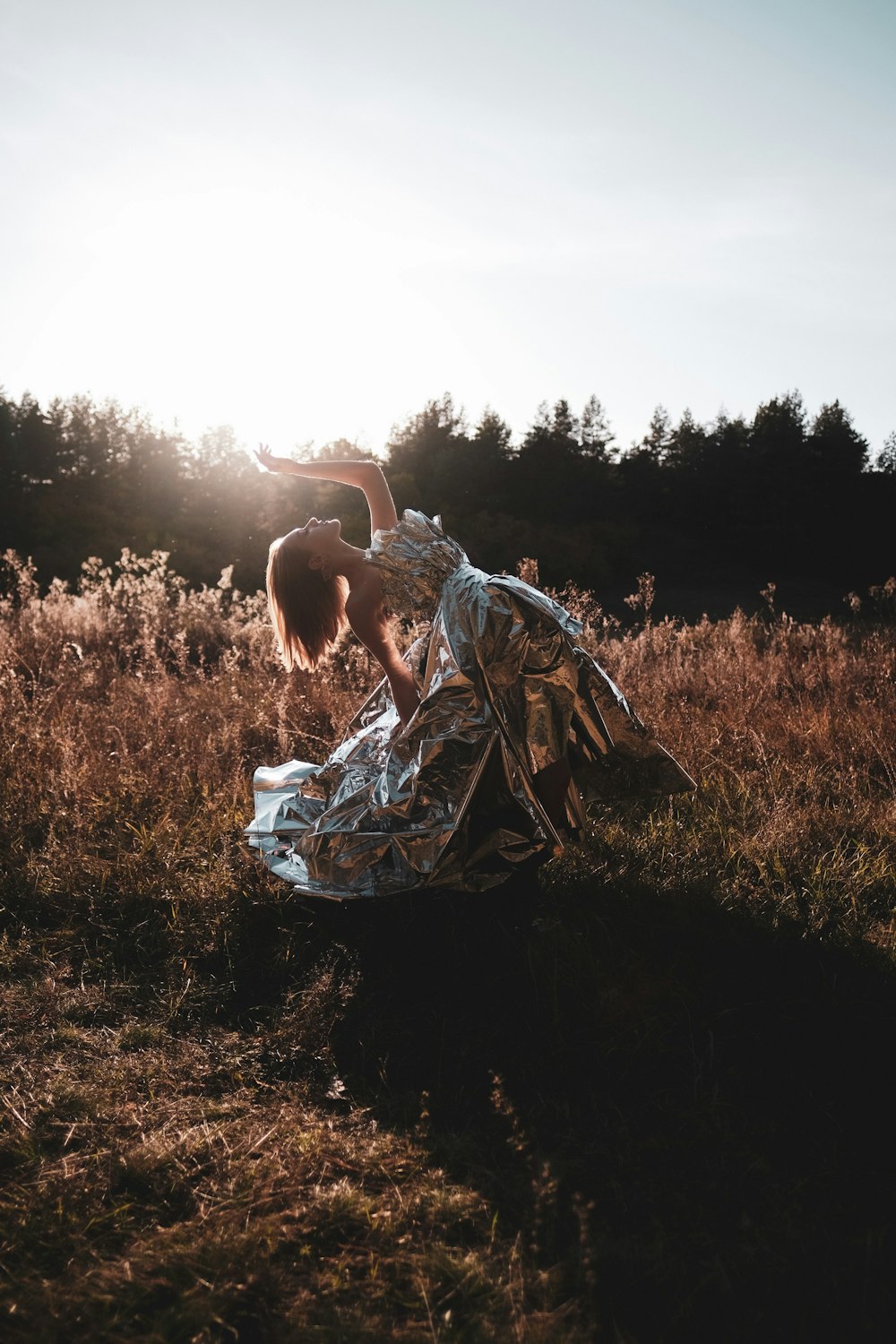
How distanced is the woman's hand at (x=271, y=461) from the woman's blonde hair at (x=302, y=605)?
1.07 feet

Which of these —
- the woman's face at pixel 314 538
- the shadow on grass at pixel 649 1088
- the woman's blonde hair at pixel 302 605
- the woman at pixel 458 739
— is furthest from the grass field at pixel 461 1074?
the woman's face at pixel 314 538

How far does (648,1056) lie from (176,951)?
5.50ft

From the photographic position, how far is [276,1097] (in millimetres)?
2178

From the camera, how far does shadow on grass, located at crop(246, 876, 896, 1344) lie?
1590 mm

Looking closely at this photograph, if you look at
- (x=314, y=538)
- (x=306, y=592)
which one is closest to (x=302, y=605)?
(x=306, y=592)

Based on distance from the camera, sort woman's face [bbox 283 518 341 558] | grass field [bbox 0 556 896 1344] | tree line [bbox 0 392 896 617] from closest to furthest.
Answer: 1. grass field [bbox 0 556 896 1344]
2. woman's face [bbox 283 518 341 558]
3. tree line [bbox 0 392 896 617]

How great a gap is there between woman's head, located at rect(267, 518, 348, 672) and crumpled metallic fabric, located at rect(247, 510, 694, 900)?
1.12ft

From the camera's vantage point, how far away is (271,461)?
3.54 meters

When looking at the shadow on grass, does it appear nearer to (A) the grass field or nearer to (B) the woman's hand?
(A) the grass field

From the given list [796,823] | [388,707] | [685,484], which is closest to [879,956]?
[796,823]

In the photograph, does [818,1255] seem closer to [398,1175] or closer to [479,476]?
[398,1175]

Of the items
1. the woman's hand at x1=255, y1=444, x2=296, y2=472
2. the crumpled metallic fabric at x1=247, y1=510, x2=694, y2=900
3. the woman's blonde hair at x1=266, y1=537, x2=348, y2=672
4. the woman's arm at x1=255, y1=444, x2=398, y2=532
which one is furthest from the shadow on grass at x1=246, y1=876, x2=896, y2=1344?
the woman's hand at x1=255, y1=444, x2=296, y2=472

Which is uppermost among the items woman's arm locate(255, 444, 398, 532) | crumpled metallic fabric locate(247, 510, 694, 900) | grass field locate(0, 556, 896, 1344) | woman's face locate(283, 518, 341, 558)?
woman's arm locate(255, 444, 398, 532)

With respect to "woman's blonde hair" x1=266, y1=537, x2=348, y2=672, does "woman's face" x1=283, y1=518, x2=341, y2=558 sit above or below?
above
